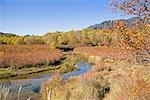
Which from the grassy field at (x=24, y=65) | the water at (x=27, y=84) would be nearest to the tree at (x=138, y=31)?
the water at (x=27, y=84)

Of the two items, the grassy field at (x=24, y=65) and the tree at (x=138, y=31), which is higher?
the tree at (x=138, y=31)

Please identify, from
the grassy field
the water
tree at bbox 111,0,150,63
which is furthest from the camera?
the grassy field

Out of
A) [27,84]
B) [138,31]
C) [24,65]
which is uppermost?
[138,31]

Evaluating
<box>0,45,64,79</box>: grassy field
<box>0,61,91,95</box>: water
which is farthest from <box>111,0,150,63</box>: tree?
<box>0,45,64,79</box>: grassy field

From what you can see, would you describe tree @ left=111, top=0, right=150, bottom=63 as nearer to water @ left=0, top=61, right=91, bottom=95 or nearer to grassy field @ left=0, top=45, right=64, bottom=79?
water @ left=0, top=61, right=91, bottom=95

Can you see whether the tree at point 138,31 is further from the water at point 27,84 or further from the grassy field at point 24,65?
the grassy field at point 24,65

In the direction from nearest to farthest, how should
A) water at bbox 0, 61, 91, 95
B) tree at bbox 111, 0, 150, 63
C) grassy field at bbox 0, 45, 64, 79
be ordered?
tree at bbox 111, 0, 150, 63
water at bbox 0, 61, 91, 95
grassy field at bbox 0, 45, 64, 79

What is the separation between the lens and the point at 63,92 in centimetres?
1727

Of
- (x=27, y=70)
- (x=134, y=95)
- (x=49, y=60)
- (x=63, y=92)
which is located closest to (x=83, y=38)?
(x=49, y=60)

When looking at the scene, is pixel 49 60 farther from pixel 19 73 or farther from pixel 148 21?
pixel 148 21

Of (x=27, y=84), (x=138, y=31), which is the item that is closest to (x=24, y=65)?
(x=27, y=84)

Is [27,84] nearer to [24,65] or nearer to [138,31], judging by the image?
[24,65]

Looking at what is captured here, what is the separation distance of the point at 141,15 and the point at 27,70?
99.5 feet

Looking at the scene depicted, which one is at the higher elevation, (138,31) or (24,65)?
(138,31)
